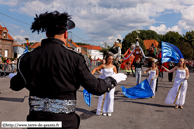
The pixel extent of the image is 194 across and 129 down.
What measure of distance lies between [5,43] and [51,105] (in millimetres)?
48004

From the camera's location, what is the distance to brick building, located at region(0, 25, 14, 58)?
44234 millimetres

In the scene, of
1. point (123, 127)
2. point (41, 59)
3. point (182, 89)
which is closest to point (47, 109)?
point (41, 59)

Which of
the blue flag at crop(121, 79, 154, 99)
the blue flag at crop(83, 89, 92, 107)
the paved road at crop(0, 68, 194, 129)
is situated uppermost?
the blue flag at crop(83, 89, 92, 107)

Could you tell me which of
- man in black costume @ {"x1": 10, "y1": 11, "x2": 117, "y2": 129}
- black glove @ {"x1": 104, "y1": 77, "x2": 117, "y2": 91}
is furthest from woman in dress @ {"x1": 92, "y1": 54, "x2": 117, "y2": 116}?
man in black costume @ {"x1": 10, "y1": 11, "x2": 117, "y2": 129}

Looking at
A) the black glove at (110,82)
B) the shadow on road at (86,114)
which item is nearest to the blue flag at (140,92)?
the shadow on road at (86,114)

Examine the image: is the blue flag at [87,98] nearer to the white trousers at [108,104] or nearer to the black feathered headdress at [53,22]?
the white trousers at [108,104]

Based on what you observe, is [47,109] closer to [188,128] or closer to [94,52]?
[188,128]

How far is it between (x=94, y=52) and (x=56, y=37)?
Answer: 131 meters

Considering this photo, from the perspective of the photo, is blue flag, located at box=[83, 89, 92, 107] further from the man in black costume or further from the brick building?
the brick building

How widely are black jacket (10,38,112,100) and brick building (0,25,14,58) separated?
1854 inches

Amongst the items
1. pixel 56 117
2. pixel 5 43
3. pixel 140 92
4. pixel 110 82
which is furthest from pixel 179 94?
pixel 5 43

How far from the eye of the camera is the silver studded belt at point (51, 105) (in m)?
2.07

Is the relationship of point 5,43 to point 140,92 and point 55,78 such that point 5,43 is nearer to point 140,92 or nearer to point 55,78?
point 140,92

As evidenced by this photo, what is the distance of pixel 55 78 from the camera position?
202 cm
